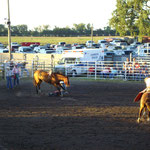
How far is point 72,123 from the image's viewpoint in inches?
343

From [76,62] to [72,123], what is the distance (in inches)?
573

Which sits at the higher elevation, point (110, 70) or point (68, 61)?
point (68, 61)

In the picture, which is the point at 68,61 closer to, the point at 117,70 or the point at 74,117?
the point at 117,70

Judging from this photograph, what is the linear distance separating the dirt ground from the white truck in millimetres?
8263

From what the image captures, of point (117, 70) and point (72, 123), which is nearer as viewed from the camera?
point (72, 123)

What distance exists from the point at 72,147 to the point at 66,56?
17.4 metres

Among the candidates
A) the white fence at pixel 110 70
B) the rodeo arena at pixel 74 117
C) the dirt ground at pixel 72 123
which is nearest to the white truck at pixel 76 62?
the white fence at pixel 110 70

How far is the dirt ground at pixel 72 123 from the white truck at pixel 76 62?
826 centimetres

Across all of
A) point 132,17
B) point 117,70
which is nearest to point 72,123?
point 117,70

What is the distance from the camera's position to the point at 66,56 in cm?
2373

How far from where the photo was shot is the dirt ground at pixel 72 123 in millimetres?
6895

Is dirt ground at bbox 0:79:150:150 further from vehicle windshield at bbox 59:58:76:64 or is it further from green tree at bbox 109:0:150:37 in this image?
green tree at bbox 109:0:150:37

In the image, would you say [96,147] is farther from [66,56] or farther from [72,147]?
[66,56]

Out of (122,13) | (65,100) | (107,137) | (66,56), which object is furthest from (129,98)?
(122,13)
